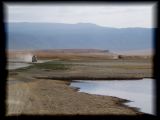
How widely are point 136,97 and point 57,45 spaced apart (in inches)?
5728

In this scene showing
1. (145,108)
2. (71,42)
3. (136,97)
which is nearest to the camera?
(145,108)

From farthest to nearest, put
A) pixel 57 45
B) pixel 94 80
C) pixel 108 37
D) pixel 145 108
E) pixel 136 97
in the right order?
pixel 108 37 → pixel 57 45 → pixel 94 80 → pixel 136 97 → pixel 145 108

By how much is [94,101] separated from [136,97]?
3761 mm

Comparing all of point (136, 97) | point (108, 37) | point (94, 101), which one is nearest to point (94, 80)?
point (136, 97)

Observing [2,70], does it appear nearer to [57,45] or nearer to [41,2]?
[41,2]

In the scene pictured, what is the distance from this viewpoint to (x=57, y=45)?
16438 centimetres

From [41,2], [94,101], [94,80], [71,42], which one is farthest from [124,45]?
[41,2]

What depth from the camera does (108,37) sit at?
630 ft

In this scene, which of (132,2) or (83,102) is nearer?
(132,2)

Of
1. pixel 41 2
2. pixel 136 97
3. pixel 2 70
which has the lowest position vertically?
pixel 136 97

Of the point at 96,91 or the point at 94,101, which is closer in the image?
the point at 94,101
